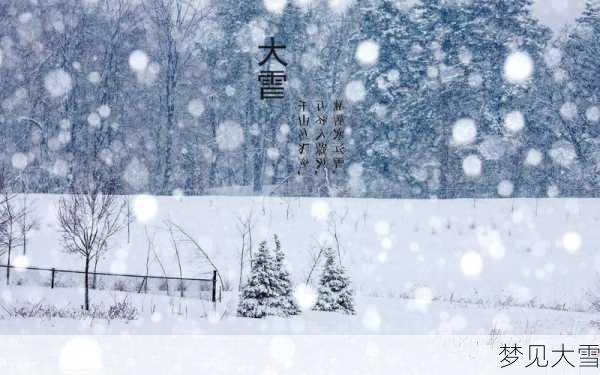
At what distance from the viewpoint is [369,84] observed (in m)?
40.2

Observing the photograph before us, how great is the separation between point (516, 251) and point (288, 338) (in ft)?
51.1

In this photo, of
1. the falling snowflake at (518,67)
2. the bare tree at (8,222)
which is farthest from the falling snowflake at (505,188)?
the bare tree at (8,222)

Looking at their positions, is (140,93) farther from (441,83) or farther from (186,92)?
(441,83)

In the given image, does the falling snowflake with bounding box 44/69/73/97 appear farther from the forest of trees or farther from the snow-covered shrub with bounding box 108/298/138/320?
the snow-covered shrub with bounding box 108/298/138/320

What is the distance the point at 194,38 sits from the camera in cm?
4228

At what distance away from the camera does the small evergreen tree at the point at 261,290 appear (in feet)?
45.4

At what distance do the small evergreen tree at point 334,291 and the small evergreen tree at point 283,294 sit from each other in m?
0.83

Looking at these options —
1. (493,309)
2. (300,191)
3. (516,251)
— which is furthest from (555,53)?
(493,309)

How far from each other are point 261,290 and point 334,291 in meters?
2.09

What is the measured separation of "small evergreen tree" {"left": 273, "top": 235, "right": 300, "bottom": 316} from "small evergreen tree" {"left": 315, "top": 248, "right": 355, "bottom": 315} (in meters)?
0.83

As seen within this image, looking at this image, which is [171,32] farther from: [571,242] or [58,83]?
[571,242]

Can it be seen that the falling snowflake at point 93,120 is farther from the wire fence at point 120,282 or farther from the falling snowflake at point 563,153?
the falling snowflake at point 563,153

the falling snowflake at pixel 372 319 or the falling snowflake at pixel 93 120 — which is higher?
the falling snowflake at pixel 93 120

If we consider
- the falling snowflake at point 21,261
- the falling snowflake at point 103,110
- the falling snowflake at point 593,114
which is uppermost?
the falling snowflake at point 593,114
